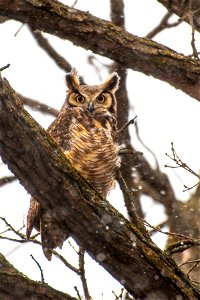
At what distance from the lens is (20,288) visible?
114 inches

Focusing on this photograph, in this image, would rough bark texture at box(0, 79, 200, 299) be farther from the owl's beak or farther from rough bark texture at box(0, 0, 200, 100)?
the owl's beak

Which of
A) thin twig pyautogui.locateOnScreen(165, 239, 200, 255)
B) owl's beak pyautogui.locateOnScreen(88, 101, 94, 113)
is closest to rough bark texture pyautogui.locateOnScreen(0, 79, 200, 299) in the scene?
thin twig pyautogui.locateOnScreen(165, 239, 200, 255)

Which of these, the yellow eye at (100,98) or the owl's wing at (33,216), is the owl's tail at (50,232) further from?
the yellow eye at (100,98)

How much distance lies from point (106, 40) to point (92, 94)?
37.3 inches

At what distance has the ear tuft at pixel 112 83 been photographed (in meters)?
4.98

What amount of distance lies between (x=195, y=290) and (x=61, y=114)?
6.66 feet

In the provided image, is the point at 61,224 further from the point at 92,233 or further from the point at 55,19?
the point at 55,19

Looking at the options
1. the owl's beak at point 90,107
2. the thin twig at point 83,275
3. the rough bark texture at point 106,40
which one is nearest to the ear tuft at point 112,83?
the owl's beak at point 90,107

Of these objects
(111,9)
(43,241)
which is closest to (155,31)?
(111,9)

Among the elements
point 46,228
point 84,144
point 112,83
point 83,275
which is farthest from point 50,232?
point 112,83

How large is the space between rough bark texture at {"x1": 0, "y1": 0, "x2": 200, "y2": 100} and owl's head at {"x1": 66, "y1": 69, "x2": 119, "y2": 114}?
759mm

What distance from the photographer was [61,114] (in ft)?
15.2

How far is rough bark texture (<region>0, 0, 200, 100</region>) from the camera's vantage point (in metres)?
3.80

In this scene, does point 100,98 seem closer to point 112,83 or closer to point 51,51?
point 112,83
